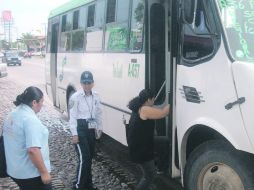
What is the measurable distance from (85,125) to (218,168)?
2365 millimetres

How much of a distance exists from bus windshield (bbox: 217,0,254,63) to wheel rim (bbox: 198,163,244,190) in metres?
1.07

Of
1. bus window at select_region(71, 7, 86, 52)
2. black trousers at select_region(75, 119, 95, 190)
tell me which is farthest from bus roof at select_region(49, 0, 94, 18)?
black trousers at select_region(75, 119, 95, 190)

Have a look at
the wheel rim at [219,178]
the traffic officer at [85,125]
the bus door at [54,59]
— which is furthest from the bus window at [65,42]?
the wheel rim at [219,178]

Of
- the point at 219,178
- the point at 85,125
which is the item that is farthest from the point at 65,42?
the point at 219,178

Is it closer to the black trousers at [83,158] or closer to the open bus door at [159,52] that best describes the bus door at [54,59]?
the black trousers at [83,158]

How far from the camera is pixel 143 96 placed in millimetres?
5383

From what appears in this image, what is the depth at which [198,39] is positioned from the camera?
4754 millimetres

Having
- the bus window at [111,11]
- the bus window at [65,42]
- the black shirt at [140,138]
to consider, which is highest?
the bus window at [111,11]

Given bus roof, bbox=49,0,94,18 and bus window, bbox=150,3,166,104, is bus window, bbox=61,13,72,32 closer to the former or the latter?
bus roof, bbox=49,0,94,18

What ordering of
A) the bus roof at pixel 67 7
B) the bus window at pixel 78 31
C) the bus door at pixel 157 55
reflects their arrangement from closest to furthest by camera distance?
the bus door at pixel 157 55 → the bus window at pixel 78 31 → the bus roof at pixel 67 7

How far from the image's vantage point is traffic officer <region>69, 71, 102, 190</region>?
6.19 metres

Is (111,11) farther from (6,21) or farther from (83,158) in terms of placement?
(6,21)

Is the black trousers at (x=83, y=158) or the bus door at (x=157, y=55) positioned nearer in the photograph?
the bus door at (x=157, y=55)

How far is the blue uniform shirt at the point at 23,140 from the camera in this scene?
3967 mm
